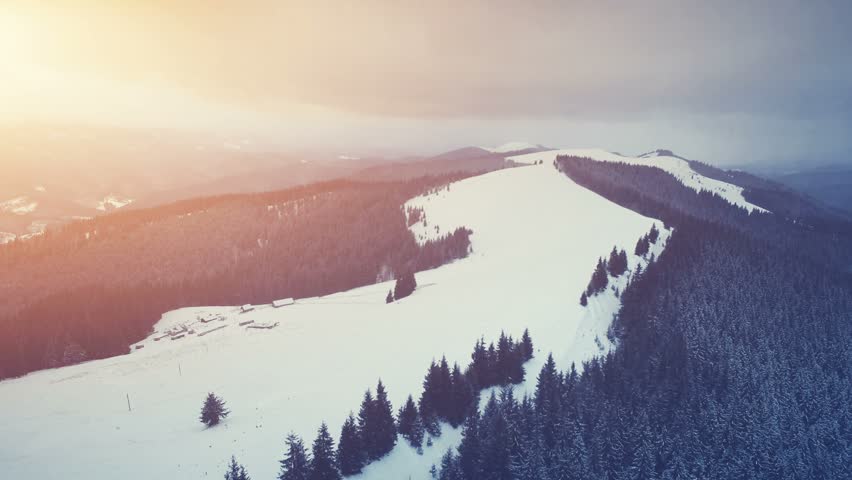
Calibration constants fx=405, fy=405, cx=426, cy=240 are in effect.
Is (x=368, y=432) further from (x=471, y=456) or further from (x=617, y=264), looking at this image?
(x=617, y=264)

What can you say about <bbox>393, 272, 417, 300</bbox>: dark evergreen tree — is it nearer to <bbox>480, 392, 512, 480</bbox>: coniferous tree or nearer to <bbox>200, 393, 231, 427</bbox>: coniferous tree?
<bbox>200, 393, 231, 427</bbox>: coniferous tree

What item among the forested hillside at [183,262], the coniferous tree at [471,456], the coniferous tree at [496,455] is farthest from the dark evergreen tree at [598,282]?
Answer: the forested hillside at [183,262]

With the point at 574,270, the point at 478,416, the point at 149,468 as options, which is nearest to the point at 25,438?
the point at 149,468

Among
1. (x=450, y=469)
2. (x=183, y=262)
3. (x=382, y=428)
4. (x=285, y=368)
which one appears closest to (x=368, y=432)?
(x=382, y=428)

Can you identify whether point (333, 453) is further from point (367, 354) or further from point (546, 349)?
point (546, 349)

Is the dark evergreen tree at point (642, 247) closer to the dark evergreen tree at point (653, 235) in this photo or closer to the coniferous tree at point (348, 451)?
the dark evergreen tree at point (653, 235)

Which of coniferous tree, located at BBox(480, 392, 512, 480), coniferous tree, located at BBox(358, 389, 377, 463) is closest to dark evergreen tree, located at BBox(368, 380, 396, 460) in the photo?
coniferous tree, located at BBox(358, 389, 377, 463)
